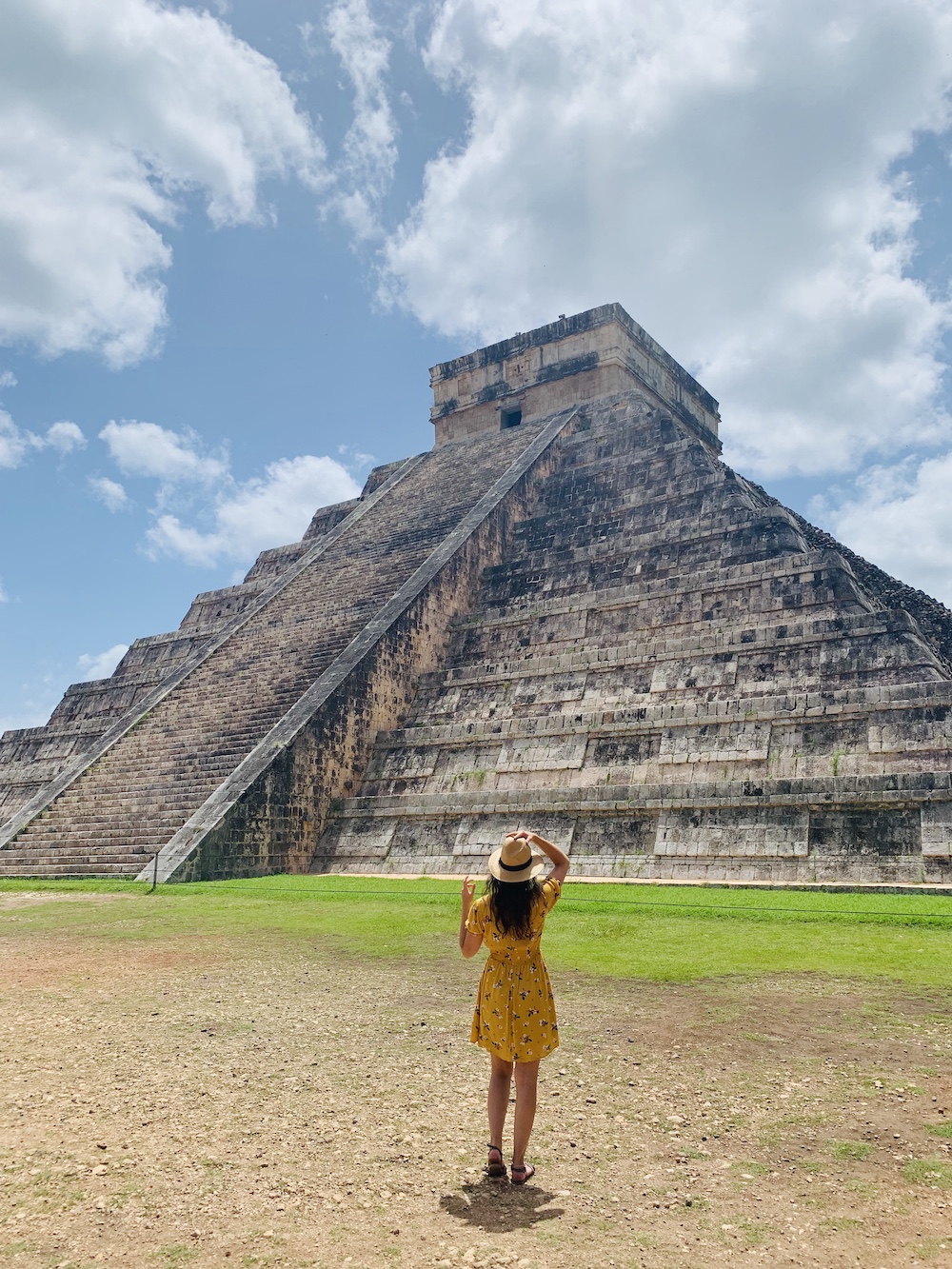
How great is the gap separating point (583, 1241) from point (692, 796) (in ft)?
25.5

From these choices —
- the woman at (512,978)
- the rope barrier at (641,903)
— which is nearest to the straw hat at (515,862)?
the woman at (512,978)

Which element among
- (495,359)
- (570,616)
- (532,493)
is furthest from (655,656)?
(495,359)

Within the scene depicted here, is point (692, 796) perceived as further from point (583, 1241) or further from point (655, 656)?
point (583, 1241)

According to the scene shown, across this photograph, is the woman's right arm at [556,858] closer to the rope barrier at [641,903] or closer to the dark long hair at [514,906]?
the dark long hair at [514,906]

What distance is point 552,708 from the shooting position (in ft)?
42.7

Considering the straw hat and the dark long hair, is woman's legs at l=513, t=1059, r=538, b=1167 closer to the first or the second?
the dark long hair

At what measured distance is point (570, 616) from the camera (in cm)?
1478

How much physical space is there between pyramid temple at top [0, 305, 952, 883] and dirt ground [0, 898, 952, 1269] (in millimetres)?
4631

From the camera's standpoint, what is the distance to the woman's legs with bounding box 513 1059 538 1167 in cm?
328

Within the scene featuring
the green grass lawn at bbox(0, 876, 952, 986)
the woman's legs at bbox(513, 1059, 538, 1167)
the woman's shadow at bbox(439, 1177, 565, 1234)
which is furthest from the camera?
the green grass lawn at bbox(0, 876, 952, 986)

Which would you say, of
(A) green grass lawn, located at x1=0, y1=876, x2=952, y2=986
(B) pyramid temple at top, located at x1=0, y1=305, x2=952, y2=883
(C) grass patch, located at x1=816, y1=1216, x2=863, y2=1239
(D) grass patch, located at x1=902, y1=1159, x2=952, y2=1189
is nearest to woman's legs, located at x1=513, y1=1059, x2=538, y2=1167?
(C) grass patch, located at x1=816, y1=1216, x2=863, y2=1239

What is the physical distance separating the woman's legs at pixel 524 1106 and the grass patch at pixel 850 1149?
3.55ft

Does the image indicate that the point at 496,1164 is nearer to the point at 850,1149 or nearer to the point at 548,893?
the point at 548,893

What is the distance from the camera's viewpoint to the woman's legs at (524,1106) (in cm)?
328
